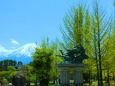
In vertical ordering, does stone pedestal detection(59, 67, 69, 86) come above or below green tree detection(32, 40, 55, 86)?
below

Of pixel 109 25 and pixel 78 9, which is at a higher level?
pixel 78 9

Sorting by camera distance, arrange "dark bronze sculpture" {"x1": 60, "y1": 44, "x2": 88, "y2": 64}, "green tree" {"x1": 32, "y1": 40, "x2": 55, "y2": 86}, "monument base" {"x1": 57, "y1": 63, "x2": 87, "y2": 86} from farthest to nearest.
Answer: "green tree" {"x1": 32, "y1": 40, "x2": 55, "y2": 86} < "dark bronze sculpture" {"x1": 60, "y1": 44, "x2": 88, "y2": 64} < "monument base" {"x1": 57, "y1": 63, "x2": 87, "y2": 86}

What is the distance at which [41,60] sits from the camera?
32.4m

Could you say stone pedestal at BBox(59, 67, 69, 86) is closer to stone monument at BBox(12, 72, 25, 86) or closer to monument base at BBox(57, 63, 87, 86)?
monument base at BBox(57, 63, 87, 86)

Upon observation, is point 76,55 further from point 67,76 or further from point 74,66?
point 67,76

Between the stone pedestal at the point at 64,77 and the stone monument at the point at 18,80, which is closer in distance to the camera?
the stone monument at the point at 18,80

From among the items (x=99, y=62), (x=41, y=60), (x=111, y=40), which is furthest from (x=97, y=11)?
(x=41, y=60)

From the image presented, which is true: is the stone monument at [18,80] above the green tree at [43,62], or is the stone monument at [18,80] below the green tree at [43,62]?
below

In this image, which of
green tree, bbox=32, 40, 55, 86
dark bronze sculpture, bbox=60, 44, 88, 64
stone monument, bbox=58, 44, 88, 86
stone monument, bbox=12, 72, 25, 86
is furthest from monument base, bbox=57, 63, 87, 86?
green tree, bbox=32, 40, 55, 86

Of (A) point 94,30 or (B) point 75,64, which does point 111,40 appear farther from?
(B) point 75,64

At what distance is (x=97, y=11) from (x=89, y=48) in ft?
11.0

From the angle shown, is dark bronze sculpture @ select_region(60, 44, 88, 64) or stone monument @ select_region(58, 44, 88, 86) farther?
dark bronze sculpture @ select_region(60, 44, 88, 64)

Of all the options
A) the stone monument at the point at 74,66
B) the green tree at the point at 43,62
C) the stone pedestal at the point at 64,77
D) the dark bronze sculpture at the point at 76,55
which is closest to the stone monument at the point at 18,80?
the stone monument at the point at 74,66

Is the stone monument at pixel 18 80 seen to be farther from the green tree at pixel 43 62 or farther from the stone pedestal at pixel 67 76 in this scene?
the green tree at pixel 43 62
